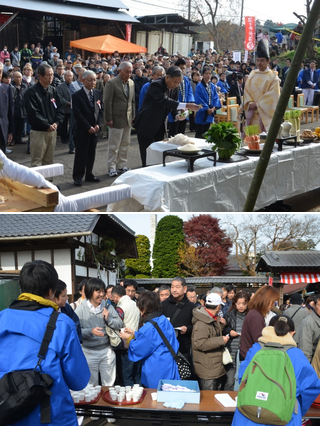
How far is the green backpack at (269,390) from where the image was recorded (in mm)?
2404

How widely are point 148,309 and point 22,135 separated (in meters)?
7.69

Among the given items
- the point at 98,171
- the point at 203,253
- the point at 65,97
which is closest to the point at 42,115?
the point at 98,171

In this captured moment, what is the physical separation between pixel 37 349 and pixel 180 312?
90.1 inches

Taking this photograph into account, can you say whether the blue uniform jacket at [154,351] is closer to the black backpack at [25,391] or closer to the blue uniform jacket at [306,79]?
the black backpack at [25,391]

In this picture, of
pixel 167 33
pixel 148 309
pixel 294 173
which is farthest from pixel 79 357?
pixel 167 33

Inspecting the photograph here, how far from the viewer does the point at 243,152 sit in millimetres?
5598

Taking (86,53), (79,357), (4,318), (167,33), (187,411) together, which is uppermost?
(167,33)

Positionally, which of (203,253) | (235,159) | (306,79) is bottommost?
(203,253)

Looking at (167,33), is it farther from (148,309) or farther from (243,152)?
(148,309)

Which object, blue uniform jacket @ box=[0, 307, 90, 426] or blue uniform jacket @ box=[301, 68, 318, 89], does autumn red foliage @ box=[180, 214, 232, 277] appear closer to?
blue uniform jacket @ box=[301, 68, 318, 89]

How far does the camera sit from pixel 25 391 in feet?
6.40

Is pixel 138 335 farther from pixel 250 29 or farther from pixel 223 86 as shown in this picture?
pixel 250 29

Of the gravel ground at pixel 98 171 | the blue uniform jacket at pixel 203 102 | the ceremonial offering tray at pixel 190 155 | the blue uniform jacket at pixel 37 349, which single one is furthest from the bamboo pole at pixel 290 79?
the blue uniform jacket at pixel 203 102

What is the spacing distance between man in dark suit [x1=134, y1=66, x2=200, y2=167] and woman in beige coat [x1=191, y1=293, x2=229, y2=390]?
9.65 ft
